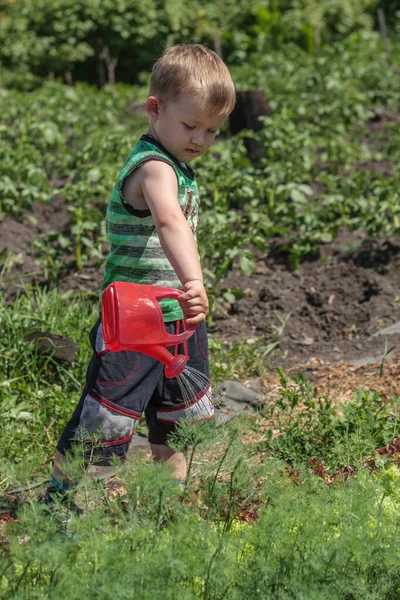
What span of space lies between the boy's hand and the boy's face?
1.69ft

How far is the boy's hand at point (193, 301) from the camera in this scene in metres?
2.47

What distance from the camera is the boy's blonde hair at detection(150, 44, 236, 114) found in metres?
2.72

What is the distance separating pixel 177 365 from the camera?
8.63ft

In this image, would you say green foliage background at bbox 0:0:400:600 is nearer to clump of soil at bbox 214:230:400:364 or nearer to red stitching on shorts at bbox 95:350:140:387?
clump of soil at bbox 214:230:400:364

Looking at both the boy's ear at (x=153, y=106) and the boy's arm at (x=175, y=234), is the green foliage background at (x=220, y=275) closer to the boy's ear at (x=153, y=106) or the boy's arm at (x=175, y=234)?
the boy's arm at (x=175, y=234)

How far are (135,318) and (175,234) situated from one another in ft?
0.94

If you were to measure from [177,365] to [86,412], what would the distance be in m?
0.39

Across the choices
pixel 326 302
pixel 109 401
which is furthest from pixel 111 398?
pixel 326 302

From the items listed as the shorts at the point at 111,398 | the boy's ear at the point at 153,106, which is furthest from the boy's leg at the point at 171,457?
the boy's ear at the point at 153,106

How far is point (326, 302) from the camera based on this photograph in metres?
5.17

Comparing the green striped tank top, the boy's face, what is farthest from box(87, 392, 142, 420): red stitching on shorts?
the boy's face

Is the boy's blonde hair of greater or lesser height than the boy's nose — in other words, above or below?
above

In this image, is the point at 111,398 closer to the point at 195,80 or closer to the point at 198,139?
the point at 198,139

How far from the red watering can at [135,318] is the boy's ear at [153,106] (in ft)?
2.06
